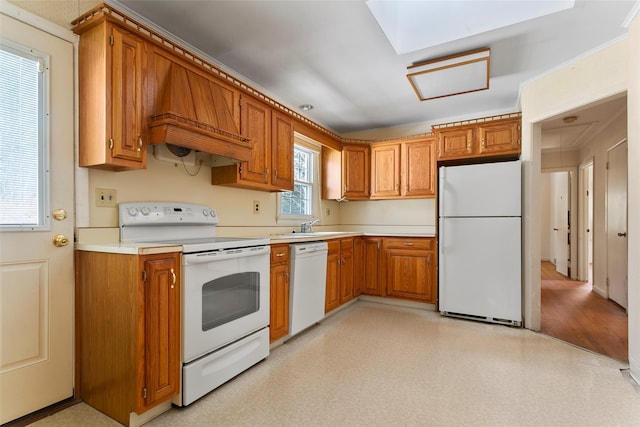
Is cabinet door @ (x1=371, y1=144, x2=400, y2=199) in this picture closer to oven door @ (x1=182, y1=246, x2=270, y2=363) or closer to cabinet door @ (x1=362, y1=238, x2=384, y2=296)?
cabinet door @ (x1=362, y1=238, x2=384, y2=296)

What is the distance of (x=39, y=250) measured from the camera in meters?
1.81

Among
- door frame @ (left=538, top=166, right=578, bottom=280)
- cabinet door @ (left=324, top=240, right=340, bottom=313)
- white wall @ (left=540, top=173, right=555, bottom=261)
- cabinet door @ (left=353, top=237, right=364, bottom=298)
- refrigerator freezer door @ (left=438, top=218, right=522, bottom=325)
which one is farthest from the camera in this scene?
white wall @ (left=540, top=173, right=555, bottom=261)

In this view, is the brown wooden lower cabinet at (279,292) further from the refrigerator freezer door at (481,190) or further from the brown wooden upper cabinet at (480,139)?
the brown wooden upper cabinet at (480,139)

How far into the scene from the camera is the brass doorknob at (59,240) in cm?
186

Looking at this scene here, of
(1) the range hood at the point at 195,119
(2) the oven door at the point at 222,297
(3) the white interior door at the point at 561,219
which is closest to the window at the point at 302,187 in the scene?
(1) the range hood at the point at 195,119

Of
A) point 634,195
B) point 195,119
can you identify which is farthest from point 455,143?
point 195,119

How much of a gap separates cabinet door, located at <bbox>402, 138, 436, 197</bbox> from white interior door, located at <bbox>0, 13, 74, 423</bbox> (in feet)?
12.0

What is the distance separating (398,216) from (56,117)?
4.03 metres

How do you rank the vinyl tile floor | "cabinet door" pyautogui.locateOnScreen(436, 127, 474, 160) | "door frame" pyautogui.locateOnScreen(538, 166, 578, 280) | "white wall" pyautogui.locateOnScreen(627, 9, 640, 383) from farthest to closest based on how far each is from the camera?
1. "door frame" pyautogui.locateOnScreen(538, 166, 578, 280)
2. "cabinet door" pyautogui.locateOnScreen(436, 127, 474, 160)
3. "white wall" pyautogui.locateOnScreen(627, 9, 640, 383)
4. the vinyl tile floor

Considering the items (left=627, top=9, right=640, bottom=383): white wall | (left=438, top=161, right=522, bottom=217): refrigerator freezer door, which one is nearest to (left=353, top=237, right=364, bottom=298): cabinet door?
(left=438, top=161, right=522, bottom=217): refrigerator freezer door

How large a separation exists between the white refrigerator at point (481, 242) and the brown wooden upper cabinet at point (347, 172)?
4.03 feet

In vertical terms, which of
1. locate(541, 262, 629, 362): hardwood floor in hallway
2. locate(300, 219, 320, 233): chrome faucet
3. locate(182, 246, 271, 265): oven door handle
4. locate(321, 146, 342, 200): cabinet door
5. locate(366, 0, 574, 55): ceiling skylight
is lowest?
locate(541, 262, 629, 362): hardwood floor in hallway

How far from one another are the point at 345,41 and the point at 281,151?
3.87 ft

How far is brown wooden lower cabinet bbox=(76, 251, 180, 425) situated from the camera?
1.65 metres
